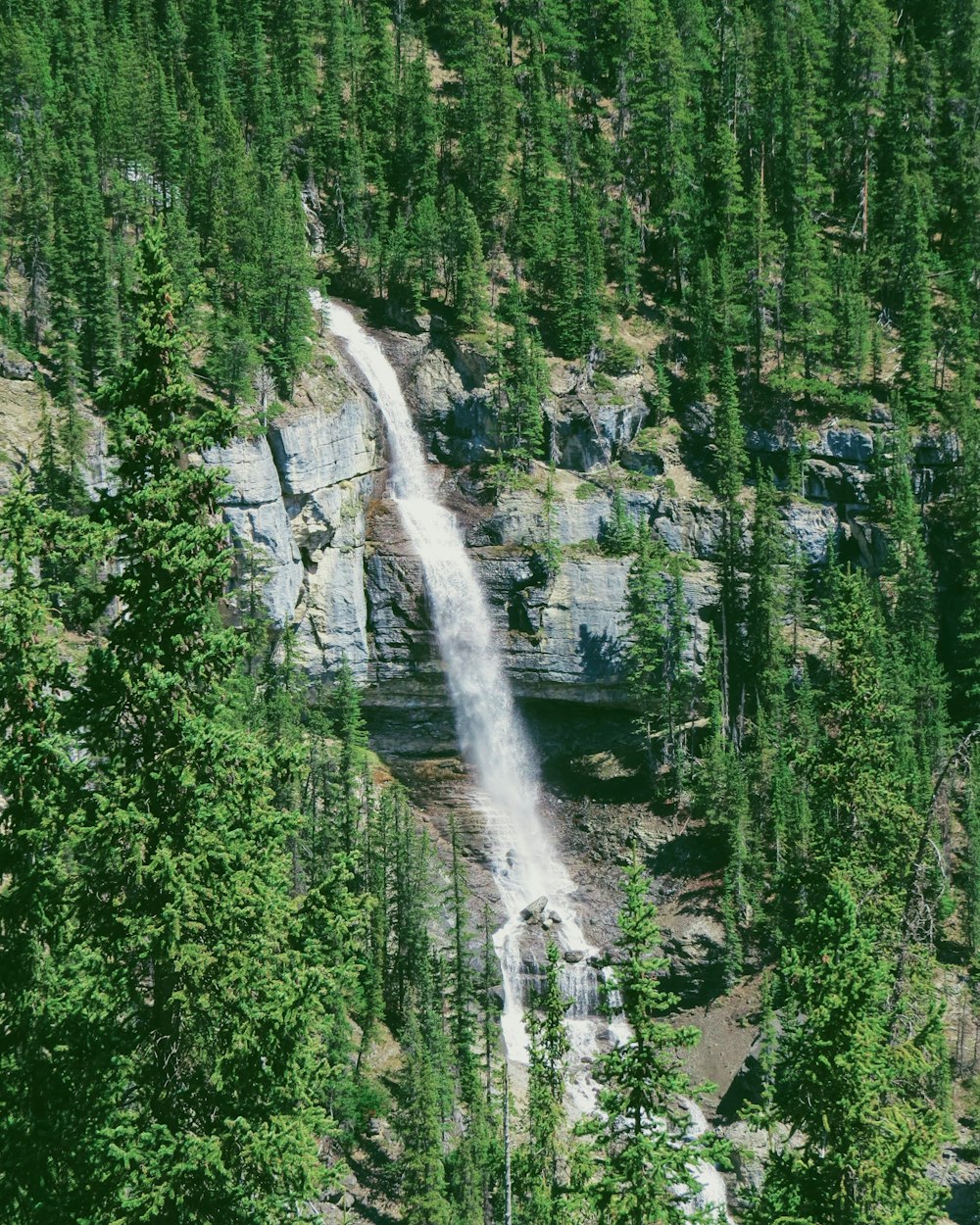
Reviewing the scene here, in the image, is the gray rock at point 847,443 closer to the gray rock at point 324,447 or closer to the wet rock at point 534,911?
the gray rock at point 324,447

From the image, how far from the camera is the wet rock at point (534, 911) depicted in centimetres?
6981

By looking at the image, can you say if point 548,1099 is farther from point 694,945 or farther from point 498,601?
point 498,601

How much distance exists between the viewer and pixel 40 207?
75312 mm

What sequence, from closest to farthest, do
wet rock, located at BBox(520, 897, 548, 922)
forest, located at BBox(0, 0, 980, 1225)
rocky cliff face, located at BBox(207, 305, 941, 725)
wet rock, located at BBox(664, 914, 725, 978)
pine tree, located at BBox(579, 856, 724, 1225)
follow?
forest, located at BBox(0, 0, 980, 1225)
pine tree, located at BBox(579, 856, 724, 1225)
wet rock, located at BBox(664, 914, 725, 978)
wet rock, located at BBox(520, 897, 548, 922)
rocky cliff face, located at BBox(207, 305, 941, 725)

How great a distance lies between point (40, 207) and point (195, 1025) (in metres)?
73.3

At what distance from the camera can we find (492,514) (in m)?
77.3

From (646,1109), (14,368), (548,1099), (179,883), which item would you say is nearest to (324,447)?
(14,368)

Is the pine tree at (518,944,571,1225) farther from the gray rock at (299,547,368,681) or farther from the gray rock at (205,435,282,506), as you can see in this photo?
the gray rock at (205,435,282,506)

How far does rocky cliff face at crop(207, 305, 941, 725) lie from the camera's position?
73.7 meters

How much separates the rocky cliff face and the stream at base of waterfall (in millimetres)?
979

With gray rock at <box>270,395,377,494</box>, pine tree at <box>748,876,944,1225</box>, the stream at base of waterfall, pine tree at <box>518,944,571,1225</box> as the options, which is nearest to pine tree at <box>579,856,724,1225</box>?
pine tree at <box>748,876,944,1225</box>

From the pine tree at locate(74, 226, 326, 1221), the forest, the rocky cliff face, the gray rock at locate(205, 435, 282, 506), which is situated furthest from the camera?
the rocky cliff face

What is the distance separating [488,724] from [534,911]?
11731mm

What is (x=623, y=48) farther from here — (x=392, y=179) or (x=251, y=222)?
(x=251, y=222)
